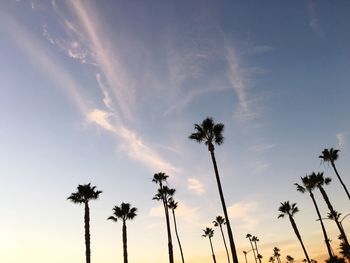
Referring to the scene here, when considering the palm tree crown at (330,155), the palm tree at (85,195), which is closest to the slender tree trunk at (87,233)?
the palm tree at (85,195)

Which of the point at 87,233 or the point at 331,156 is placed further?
the point at 331,156

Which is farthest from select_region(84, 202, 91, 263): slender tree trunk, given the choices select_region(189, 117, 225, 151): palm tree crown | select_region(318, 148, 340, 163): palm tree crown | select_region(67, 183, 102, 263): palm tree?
select_region(318, 148, 340, 163): palm tree crown

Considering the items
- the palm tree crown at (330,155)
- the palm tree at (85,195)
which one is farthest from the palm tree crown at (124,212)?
the palm tree crown at (330,155)

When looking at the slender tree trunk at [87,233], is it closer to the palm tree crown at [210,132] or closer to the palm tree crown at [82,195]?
the palm tree crown at [82,195]

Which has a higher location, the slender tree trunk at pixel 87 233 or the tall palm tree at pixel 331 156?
the tall palm tree at pixel 331 156

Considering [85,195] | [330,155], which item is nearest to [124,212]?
[85,195]

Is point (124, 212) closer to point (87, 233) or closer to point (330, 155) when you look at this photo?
point (87, 233)

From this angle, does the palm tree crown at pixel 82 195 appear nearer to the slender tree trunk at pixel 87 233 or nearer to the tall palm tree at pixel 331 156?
the slender tree trunk at pixel 87 233

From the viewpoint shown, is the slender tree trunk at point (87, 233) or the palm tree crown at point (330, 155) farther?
the palm tree crown at point (330, 155)

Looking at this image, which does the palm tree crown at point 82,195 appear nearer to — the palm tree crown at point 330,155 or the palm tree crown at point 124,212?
the palm tree crown at point 124,212

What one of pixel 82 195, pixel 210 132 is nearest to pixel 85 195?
pixel 82 195

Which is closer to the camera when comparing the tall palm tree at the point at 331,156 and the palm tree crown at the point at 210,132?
the palm tree crown at the point at 210,132

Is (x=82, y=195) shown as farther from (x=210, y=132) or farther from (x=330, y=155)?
(x=330, y=155)

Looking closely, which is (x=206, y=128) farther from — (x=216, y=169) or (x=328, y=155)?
(x=328, y=155)
